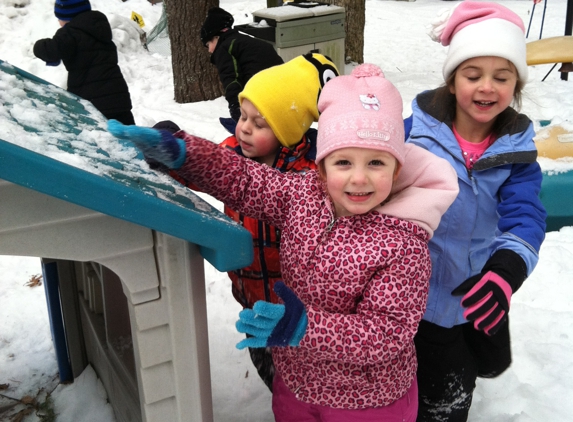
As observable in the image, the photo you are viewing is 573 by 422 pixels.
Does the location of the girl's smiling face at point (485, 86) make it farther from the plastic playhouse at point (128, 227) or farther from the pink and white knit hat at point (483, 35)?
the plastic playhouse at point (128, 227)

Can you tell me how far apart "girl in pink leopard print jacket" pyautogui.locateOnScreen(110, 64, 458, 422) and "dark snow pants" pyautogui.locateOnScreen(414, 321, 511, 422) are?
1.37 ft

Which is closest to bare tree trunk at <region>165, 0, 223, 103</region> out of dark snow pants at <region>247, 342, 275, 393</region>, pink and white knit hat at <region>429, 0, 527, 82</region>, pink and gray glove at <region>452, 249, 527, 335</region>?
pink and white knit hat at <region>429, 0, 527, 82</region>

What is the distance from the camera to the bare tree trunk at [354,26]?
28.0 ft

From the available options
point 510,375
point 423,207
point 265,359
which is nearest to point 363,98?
point 423,207

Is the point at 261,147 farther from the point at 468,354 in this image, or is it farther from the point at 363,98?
the point at 468,354

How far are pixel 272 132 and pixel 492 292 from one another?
0.92 metres

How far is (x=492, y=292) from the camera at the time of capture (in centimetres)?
161

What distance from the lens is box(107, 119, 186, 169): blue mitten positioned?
162 cm

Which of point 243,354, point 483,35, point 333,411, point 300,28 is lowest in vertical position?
point 243,354

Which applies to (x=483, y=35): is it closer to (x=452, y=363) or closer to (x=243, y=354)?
(x=452, y=363)

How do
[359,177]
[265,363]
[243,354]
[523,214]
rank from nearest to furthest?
1. [359,177]
2. [523,214]
3. [265,363]
4. [243,354]

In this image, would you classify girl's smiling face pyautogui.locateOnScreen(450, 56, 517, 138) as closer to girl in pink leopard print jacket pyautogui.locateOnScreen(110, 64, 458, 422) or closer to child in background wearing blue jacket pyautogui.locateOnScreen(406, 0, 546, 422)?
child in background wearing blue jacket pyautogui.locateOnScreen(406, 0, 546, 422)

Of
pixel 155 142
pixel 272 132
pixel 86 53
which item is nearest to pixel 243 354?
pixel 272 132

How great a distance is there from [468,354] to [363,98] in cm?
126
